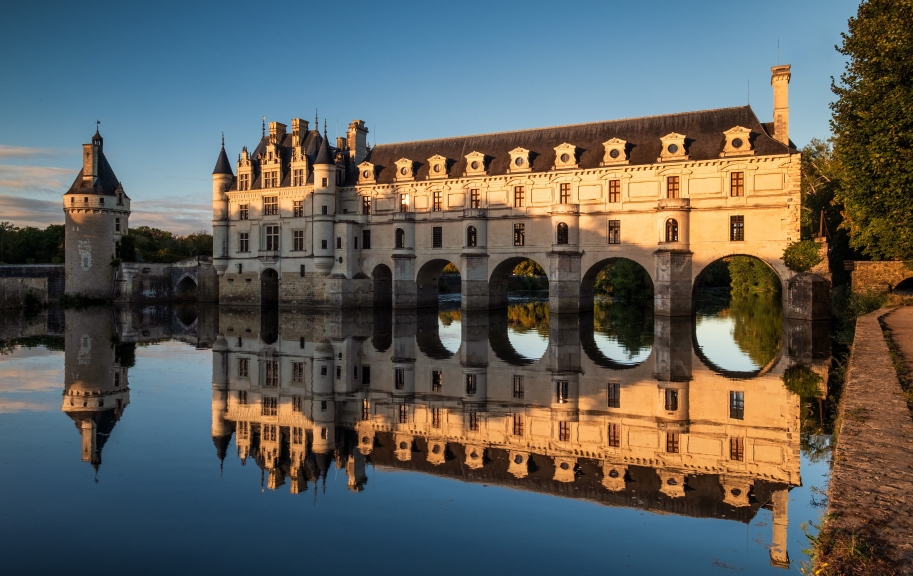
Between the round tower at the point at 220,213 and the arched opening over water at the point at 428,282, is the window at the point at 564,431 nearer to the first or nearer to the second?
the arched opening over water at the point at 428,282

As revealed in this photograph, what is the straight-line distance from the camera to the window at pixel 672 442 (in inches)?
421

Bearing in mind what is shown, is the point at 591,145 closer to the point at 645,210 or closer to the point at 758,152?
the point at 645,210

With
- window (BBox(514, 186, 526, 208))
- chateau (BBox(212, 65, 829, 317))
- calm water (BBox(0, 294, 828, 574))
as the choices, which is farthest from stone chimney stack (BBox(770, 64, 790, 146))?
calm water (BBox(0, 294, 828, 574))

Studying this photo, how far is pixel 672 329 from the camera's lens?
96.3 ft

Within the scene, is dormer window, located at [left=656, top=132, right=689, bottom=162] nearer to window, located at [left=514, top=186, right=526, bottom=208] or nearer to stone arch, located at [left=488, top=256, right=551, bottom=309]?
window, located at [left=514, top=186, right=526, bottom=208]

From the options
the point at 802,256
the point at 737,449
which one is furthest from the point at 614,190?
the point at 737,449

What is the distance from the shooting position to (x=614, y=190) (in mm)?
36688

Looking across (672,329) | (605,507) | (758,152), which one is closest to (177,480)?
(605,507)

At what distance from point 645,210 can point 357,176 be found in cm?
2107

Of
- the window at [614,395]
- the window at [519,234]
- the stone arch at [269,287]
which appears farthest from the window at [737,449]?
the stone arch at [269,287]

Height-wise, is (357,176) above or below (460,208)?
above

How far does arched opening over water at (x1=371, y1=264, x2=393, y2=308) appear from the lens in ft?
149

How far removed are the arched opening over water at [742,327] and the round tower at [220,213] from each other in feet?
113

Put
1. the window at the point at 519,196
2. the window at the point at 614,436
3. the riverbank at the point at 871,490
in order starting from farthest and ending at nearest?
1. the window at the point at 519,196
2. the window at the point at 614,436
3. the riverbank at the point at 871,490
